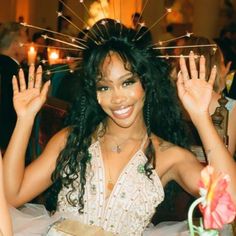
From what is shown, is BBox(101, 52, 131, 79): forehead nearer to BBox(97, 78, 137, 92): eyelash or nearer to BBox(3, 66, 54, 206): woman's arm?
BBox(97, 78, 137, 92): eyelash

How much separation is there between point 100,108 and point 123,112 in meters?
0.23

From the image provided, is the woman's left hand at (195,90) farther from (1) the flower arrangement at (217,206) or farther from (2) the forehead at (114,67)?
(1) the flower arrangement at (217,206)

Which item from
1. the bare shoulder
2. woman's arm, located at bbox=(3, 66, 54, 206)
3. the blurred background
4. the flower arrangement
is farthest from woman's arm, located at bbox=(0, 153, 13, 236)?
the blurred background

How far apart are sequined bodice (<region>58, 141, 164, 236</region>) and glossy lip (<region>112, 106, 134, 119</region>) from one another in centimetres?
26

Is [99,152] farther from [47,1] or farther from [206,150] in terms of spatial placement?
[47,1]

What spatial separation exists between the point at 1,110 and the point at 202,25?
290 inches

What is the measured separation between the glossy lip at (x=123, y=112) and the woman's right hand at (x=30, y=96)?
→ 0.30 metres

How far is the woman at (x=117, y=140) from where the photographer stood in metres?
2.11

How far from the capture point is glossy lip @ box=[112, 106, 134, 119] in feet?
6.90

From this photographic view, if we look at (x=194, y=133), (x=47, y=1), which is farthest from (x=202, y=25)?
(x=194, y=133)

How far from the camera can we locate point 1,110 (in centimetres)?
438

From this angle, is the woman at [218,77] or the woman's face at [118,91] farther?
the woman at [218,77]

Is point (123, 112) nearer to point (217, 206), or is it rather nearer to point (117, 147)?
point (117, 147)

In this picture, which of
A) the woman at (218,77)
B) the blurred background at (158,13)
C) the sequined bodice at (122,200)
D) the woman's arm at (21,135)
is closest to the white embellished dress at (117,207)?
the sequined bodice at (122,200)
